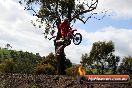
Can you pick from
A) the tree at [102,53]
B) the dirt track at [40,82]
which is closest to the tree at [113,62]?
the tree at [102,53]

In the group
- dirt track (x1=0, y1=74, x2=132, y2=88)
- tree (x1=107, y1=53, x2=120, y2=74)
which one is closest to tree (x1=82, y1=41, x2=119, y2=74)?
tree (x1=107, y1=53, x2=120, y2=74)

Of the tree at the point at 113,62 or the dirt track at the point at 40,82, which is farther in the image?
the tree at the point at 113,62

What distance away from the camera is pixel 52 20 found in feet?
144

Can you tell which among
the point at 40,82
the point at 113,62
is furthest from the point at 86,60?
the point at 40,82

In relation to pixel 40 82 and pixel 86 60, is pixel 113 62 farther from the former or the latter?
pixel 40 82

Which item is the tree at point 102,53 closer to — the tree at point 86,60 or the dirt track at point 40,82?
the tree at point 86,60

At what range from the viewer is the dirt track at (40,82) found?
20.1 m

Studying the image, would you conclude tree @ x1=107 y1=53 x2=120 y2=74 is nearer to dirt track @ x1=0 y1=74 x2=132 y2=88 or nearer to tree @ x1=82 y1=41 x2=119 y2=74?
tree @ x1=82 y1=41 x2=119 y2=74

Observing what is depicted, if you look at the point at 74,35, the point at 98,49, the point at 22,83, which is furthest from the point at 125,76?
the point at 98,49

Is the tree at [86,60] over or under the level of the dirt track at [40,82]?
over

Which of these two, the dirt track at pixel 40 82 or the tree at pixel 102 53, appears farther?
the tree at pixel 102 53

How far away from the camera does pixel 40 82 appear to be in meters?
22.4

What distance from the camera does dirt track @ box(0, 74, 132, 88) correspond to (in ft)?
66.0

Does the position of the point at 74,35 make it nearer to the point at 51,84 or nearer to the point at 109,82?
the point at 51,84
